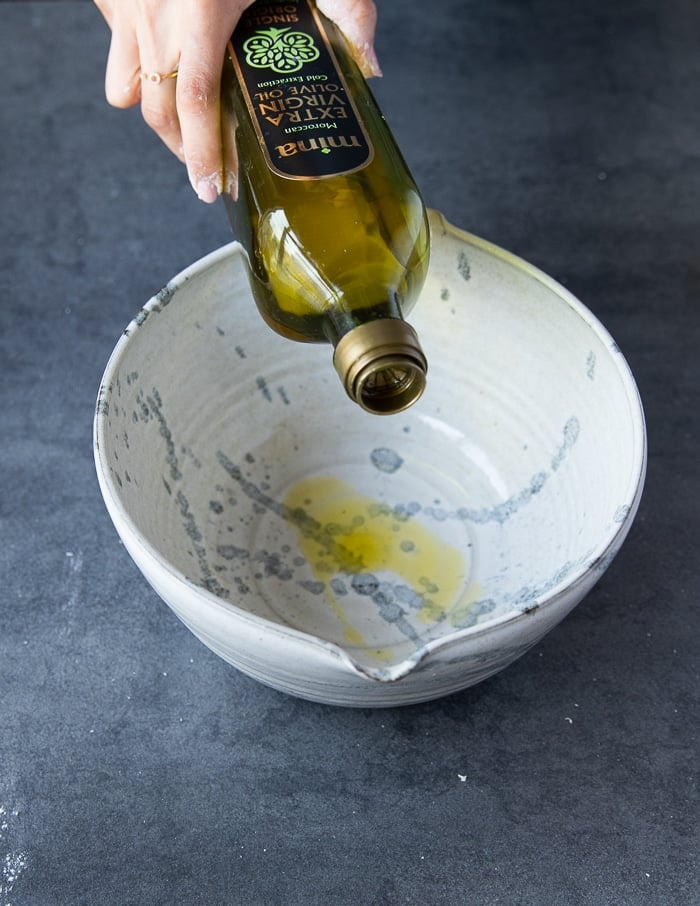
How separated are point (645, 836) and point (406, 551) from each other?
0.23m

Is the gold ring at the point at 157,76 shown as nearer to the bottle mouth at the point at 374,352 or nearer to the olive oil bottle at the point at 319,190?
the olive oil bottle at the point at 319,190

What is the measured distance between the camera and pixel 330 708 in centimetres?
64

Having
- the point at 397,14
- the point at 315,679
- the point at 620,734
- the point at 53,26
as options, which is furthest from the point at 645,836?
the point at 53,26

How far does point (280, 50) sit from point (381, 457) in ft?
0.95

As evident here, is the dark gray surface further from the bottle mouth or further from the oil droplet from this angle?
the bottle mouth

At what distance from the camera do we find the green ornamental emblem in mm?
617

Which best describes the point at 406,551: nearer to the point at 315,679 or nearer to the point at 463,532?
the point at 463,532

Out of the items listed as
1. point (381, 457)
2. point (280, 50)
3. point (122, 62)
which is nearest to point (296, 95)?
point (280, 50)

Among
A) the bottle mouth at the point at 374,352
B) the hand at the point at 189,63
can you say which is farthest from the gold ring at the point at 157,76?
the bottle mouth at the point at 374,352

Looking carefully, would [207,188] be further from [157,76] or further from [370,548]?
[370,548]

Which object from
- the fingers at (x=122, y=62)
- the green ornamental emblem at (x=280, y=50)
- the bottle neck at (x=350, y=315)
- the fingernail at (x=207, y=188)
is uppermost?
the green ornamental emblem at (x=280, y=50)

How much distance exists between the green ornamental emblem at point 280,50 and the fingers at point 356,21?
0.04 m

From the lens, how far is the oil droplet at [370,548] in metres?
0.69

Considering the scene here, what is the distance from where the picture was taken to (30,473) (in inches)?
30.1
